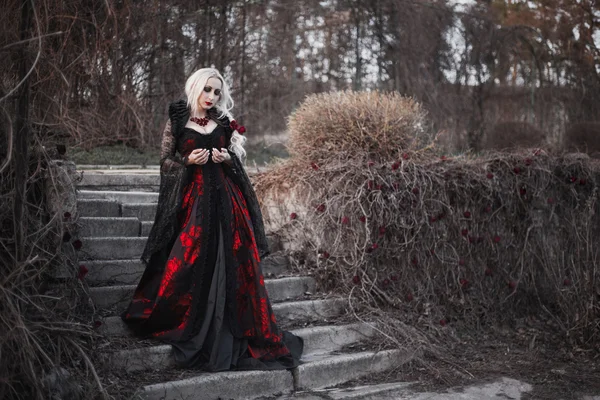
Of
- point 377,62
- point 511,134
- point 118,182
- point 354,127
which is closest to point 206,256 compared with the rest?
point 354,127

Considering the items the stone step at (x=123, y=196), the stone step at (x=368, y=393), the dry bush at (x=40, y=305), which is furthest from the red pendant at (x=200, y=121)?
the stone step at (x=368, y=393)

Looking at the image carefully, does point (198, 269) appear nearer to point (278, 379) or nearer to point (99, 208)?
point (278, 379)

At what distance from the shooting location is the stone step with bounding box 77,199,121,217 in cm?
541

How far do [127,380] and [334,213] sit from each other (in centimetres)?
246

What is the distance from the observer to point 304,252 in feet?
19.4

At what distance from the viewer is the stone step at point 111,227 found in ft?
17.1

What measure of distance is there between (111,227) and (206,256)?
1.46 m

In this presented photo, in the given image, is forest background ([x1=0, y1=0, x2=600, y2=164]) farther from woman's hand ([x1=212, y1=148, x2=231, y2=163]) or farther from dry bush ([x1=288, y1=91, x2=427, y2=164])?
woman's hand ([x1=212, y1=148, x2=231, y2=163])

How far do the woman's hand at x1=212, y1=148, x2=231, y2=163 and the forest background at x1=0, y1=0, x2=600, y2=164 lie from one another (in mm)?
4961

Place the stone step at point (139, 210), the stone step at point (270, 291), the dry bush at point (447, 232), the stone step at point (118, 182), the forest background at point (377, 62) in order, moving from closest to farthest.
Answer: the stone step at point (270, 291) → the dry bush at point (447, 232) → the stone step at point (139, 210) → the stone step at point (118, 182) → the forest background at point (377, 62)

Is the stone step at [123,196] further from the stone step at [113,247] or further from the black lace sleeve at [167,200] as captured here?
the black lace sleeve at [167,200]

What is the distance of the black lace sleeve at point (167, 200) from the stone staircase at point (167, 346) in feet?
1.76

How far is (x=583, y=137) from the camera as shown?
10406 mm

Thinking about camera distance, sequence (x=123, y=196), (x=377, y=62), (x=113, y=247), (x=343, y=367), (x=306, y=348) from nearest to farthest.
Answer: (x=343, y=367), (x=306, y=348), (x=113, y=247), (x=123, y=196), (x=377, y=62)
